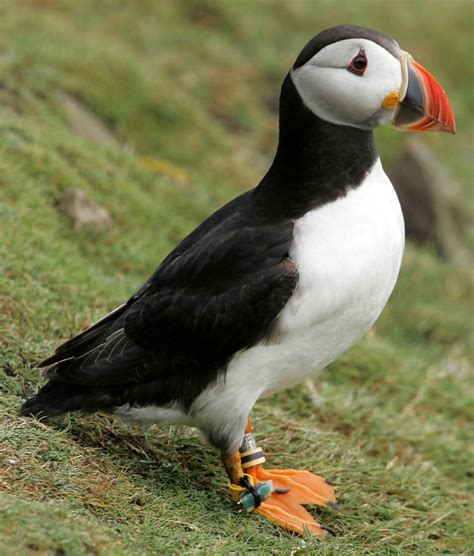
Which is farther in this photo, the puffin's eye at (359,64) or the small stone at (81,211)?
the small stone at (81,211)

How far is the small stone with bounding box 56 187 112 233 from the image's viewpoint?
235 inches

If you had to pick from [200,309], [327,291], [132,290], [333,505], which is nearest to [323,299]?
[327,291]

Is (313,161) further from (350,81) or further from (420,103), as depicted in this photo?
(420,103)

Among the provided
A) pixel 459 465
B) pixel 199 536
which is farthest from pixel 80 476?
pixel 459 465

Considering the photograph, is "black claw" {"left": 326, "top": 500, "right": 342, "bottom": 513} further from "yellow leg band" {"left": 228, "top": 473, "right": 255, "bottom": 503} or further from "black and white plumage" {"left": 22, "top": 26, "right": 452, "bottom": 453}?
"black and white plumage" {"left": 22, "top": 26, "right": 452, "bottom": 453}

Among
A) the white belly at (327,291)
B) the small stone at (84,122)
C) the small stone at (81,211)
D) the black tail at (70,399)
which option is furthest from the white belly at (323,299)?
the small stone at (84,122)

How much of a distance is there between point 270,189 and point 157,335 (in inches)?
27.9

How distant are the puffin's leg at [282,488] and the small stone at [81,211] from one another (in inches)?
86.7

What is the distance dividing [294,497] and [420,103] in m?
1.61

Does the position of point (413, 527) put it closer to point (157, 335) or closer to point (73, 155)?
point (157, 335)

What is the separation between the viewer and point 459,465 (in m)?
5.25

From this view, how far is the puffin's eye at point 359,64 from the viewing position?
12.3ft

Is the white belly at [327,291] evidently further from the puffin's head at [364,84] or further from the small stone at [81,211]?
the small stone at [81,211]

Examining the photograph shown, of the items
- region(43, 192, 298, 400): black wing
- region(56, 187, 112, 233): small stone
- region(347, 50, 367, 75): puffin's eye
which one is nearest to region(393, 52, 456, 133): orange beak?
region(347, 50, 367, 75): puffin's eye
